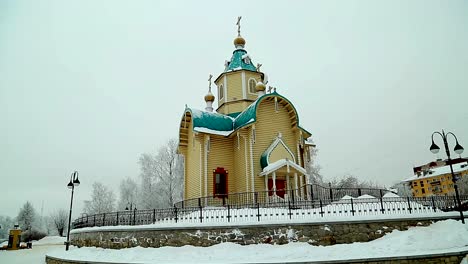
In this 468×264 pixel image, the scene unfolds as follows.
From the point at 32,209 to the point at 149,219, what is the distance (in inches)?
3088

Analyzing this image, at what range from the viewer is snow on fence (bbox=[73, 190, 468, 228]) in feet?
44.9

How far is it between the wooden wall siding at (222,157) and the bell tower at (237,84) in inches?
124

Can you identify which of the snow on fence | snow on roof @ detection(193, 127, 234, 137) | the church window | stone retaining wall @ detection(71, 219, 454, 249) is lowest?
stone retaining wall @ detection(71, 219, 454, 249)

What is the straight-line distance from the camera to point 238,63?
25922 mm

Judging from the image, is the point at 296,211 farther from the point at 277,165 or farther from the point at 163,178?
the point at 163,178

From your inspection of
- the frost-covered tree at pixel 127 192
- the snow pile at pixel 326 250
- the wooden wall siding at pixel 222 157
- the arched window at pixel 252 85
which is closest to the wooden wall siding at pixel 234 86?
the arched window at pixel 252 85

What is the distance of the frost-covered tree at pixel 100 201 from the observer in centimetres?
5154

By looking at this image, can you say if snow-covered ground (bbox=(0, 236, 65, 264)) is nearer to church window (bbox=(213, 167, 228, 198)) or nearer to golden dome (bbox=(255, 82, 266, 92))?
church window (bbox=(213, 167, 228, 198))

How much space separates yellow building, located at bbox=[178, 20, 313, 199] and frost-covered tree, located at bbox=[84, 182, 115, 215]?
3466 cm

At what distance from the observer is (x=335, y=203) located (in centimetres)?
1404

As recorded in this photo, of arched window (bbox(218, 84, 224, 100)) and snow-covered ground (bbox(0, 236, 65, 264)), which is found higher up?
arched window (bbox(218, 84, 224, 100))

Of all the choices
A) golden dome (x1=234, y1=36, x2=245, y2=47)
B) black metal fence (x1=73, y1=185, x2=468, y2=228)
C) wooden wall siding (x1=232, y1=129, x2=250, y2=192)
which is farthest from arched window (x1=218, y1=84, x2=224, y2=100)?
black metal fence (x1=73, y1=185, x2=468, y2=228)

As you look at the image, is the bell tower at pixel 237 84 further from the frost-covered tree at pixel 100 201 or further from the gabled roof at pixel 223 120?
the frost-covered tree at pixel 100 201

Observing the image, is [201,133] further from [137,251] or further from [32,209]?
[32,209]
